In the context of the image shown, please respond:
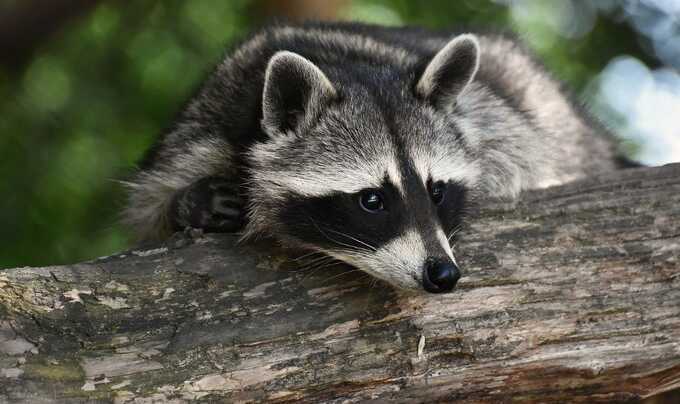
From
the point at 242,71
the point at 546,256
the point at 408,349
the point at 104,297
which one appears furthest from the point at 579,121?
the point at 104,297

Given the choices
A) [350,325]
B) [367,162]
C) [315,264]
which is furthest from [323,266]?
[367,162]

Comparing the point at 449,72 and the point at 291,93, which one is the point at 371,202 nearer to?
the point at 291,93

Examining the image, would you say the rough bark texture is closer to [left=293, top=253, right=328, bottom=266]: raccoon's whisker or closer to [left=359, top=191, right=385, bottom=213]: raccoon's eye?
[left=293, top=253, right=328, bottom=266]: raccoon's whisker

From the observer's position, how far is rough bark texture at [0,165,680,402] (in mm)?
3535

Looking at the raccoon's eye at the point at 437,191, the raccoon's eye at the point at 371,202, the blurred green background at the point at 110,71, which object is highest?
the raccoon's eye at the point at 371,202

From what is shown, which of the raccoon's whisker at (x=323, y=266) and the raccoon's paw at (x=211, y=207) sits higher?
the raccoon's paw at (x=211, y=207)

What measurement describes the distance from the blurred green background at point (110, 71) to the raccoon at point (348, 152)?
1.69m

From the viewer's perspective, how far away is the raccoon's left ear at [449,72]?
432 centimetres

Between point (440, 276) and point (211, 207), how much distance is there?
4.89 feet

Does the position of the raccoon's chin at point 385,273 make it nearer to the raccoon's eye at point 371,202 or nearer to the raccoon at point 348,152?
the raccoon at point 348,152

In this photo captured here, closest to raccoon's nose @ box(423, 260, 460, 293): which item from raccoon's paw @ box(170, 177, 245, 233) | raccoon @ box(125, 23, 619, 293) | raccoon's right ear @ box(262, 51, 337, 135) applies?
raccoon @ box(125, 23, 619, 293)

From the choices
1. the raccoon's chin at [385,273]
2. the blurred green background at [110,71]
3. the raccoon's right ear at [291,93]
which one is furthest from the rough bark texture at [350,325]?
the blurred green background at [110,71]

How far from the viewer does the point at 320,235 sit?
13.4ft

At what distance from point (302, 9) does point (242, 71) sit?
321 cm
